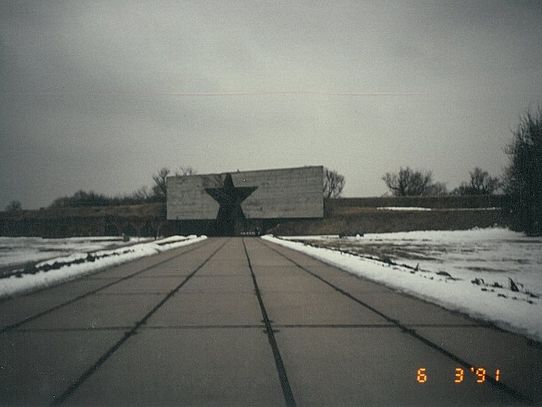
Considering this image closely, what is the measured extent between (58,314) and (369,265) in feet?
25.7

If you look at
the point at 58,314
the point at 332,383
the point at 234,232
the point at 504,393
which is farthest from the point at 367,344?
the point at 234,232

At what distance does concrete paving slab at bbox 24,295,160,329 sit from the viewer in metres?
4.98

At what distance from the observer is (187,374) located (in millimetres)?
3268

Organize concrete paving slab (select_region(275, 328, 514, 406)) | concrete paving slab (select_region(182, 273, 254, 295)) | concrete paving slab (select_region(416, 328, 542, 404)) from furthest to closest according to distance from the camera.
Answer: concrete paving slab (select_region(182, 273, 254, 295)) < concrete paving slab (select_region(416, 328, 542, 404)) < concrete paving slab (select_region(275, 328, 514, 406))

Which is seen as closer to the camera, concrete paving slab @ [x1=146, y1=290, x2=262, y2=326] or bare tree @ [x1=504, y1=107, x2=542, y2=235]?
concrete paving slab @ [x1=146, y1=290, x2=262, y2=326]

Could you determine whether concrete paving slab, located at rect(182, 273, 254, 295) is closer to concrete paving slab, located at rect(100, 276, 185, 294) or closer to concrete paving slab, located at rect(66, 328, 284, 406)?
concrete paving slab, located at rect(100, 276, 185, 294)

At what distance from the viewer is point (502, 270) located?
11.1 metres

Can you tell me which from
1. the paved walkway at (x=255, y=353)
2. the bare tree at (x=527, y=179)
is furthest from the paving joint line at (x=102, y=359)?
the bare tree at (x=527, y=179)

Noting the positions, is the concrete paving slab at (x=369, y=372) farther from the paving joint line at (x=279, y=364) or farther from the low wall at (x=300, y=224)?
the low wall at (x=300, y=224)

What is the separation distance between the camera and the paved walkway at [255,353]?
2908mm

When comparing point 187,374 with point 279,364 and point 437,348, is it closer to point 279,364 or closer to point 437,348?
point 279,364

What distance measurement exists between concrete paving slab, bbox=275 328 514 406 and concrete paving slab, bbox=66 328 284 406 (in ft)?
0.92

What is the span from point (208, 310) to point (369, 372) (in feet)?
10.3

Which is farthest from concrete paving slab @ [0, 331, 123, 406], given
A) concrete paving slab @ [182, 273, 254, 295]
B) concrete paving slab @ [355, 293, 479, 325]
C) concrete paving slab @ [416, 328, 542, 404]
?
concrete paving slab @ [355, 293, 479, 325]
